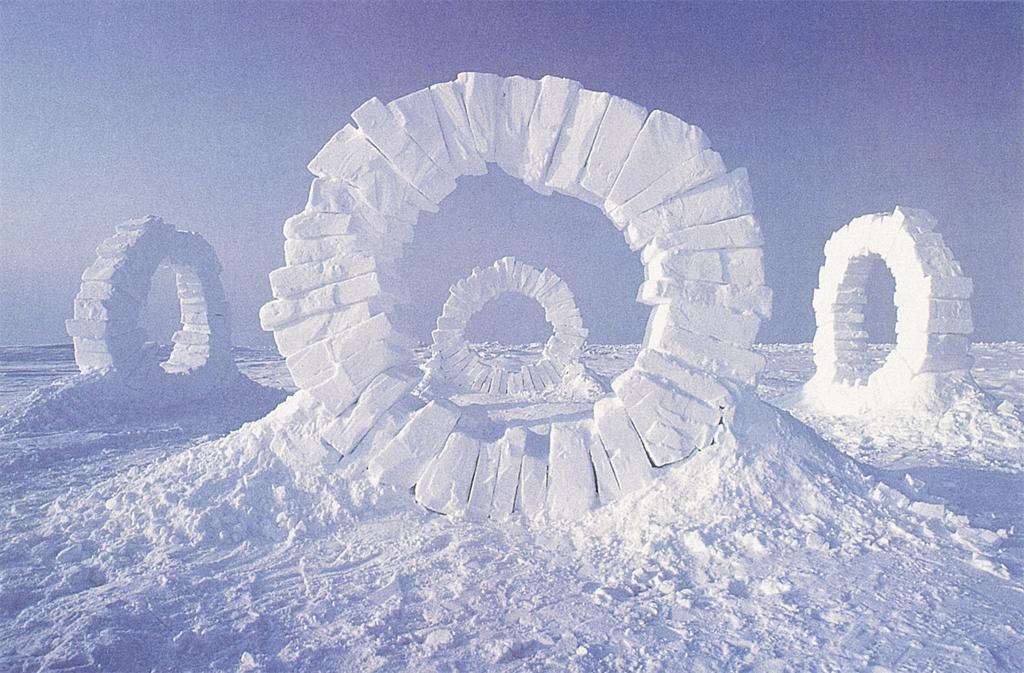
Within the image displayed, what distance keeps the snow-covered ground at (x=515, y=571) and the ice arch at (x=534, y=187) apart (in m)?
0.27

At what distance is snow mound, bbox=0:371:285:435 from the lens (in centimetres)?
831

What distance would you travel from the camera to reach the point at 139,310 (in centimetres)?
1081

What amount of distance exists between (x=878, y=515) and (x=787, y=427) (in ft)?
2.81

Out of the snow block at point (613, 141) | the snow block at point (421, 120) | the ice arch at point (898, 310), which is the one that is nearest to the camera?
the snow block at point (613, 141)

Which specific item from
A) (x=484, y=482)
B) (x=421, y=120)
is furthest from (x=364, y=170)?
(x=484, y=482)

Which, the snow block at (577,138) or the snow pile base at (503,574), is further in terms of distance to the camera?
the snow block at (577,138)

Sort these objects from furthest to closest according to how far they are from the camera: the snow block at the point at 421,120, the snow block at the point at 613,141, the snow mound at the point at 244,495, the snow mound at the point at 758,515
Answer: the snow block at the point at 421,120
the snow block at the point at 613,141
the snow mound at the point at 244,495
the snow mound at the point at 758,515

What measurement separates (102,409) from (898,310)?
11947 millimetres

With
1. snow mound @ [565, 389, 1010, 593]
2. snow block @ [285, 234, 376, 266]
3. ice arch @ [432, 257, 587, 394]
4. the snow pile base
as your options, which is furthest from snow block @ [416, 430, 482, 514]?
ice arch @ [432, 257, 587, 394]

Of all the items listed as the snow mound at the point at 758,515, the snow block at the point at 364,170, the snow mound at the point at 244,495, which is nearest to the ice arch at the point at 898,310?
the snow mound at the point at 758,515

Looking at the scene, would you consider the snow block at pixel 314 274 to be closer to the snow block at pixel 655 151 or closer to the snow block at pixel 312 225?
the snow block at pixel 312 225

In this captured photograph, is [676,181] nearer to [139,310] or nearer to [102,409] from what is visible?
[102,409]

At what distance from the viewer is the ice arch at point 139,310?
32.8ft

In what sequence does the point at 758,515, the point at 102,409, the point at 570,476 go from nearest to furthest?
1. the point at 758,515
2. the point at 570,476
3. the point at 102,409
